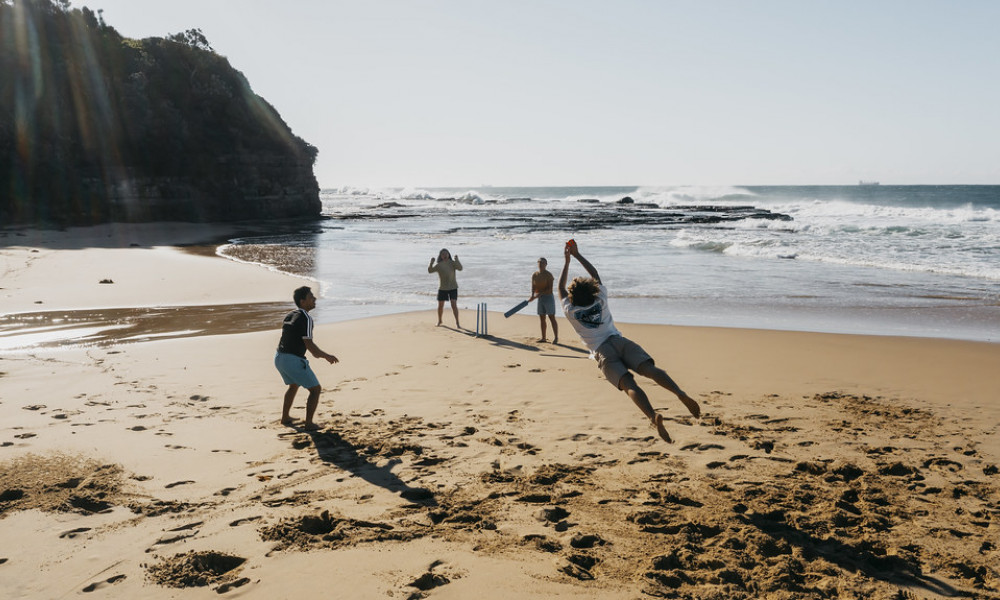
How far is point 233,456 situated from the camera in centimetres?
545

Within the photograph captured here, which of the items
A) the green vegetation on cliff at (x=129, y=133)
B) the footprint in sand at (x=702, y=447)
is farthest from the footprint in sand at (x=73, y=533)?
the green vegetation on cliff at (x=129, y=133)

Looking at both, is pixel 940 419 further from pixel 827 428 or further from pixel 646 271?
pixel 646 271

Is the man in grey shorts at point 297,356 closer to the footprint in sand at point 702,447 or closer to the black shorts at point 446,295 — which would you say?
the footprint in sand at point 702,447

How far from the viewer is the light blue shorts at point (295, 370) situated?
6305 millimetres

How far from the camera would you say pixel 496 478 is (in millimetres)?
4965

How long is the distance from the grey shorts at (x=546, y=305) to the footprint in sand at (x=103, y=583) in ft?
25.8

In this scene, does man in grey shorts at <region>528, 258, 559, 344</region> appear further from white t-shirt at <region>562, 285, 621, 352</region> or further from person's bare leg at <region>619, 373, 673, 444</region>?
person's bare leg at <region>619, 373, 673, 444</region>

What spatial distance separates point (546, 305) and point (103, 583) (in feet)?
26.3

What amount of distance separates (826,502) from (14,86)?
1922 inches

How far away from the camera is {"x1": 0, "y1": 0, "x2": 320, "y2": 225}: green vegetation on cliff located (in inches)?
1512

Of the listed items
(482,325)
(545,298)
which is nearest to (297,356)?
(545,298)

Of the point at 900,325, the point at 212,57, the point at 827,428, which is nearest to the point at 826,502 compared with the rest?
the point at 827,428

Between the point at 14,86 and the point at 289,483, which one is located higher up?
A: the point at 14,86

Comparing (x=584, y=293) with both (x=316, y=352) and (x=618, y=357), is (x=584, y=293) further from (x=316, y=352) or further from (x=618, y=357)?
(x=316, y=352)
